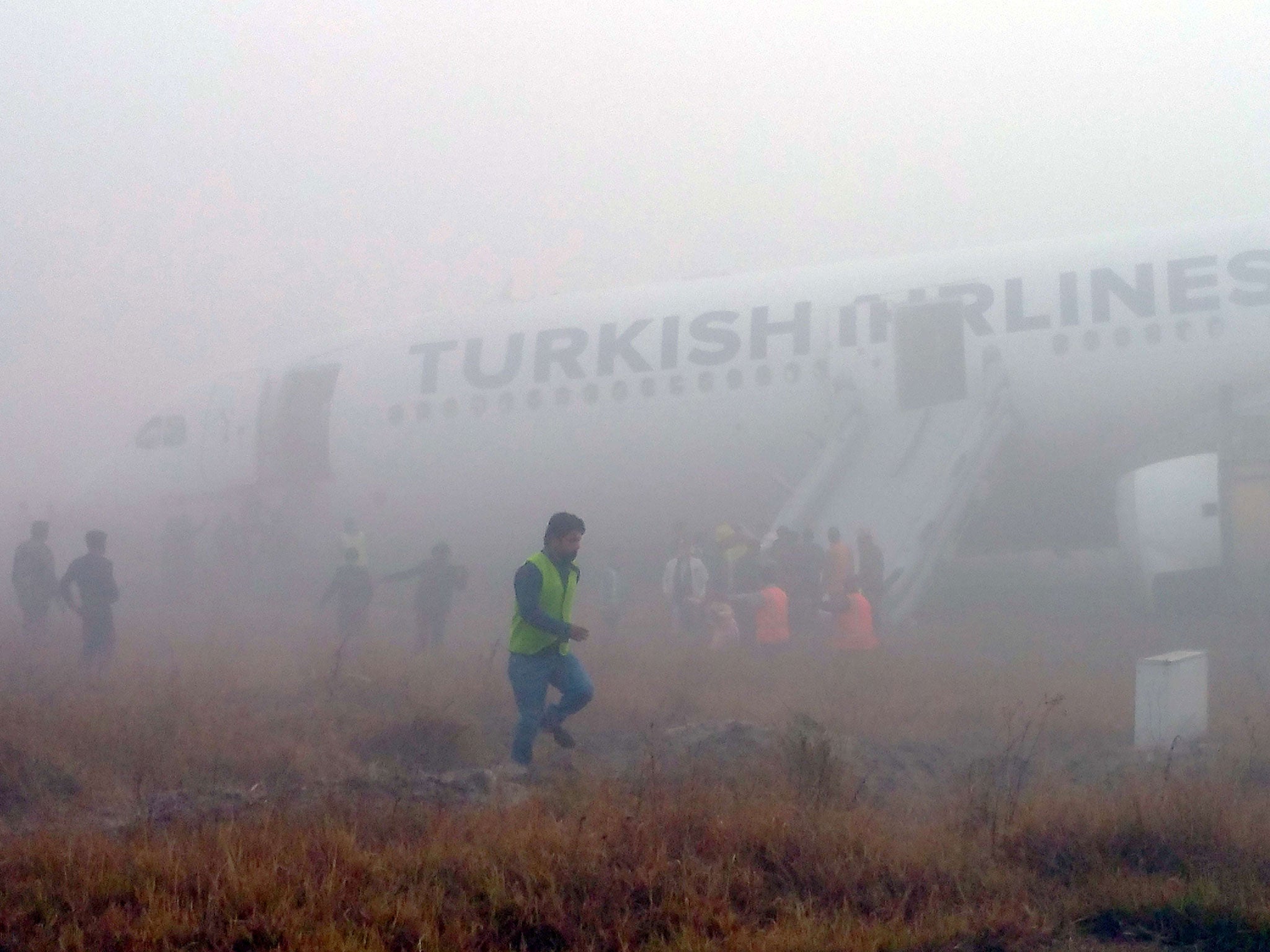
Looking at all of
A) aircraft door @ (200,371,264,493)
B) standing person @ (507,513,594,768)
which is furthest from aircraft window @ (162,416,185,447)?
standing person @ (507,513,594,768)

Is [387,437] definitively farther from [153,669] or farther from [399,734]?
[399,734]

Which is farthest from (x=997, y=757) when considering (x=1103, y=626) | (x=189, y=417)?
(x=189, y=417)

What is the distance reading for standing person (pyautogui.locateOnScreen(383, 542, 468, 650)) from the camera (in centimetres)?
1266

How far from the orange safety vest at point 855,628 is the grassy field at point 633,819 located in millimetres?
1799

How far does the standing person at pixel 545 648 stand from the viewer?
706 cm

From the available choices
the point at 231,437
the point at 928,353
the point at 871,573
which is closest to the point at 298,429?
the point at 231,437

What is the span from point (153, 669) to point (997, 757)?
6.91 meters

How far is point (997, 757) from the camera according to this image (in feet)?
25.1

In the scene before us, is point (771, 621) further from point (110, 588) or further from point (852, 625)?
point (110, 588)

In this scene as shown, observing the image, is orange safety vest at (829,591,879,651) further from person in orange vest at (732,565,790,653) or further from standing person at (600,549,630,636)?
standing person at (600,549,630,636)

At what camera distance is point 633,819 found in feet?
17.0

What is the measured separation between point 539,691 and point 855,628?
571 centimetres

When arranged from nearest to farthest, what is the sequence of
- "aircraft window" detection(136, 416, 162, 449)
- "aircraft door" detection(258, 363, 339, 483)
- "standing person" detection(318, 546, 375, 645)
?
"standing person" detection(318, 546, 375, 645) < "aircraft door" detection(258, 363, 339, 483) < "aircraft window" detection(136, 416, 162, 449)

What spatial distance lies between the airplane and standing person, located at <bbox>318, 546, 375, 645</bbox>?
326 cm
